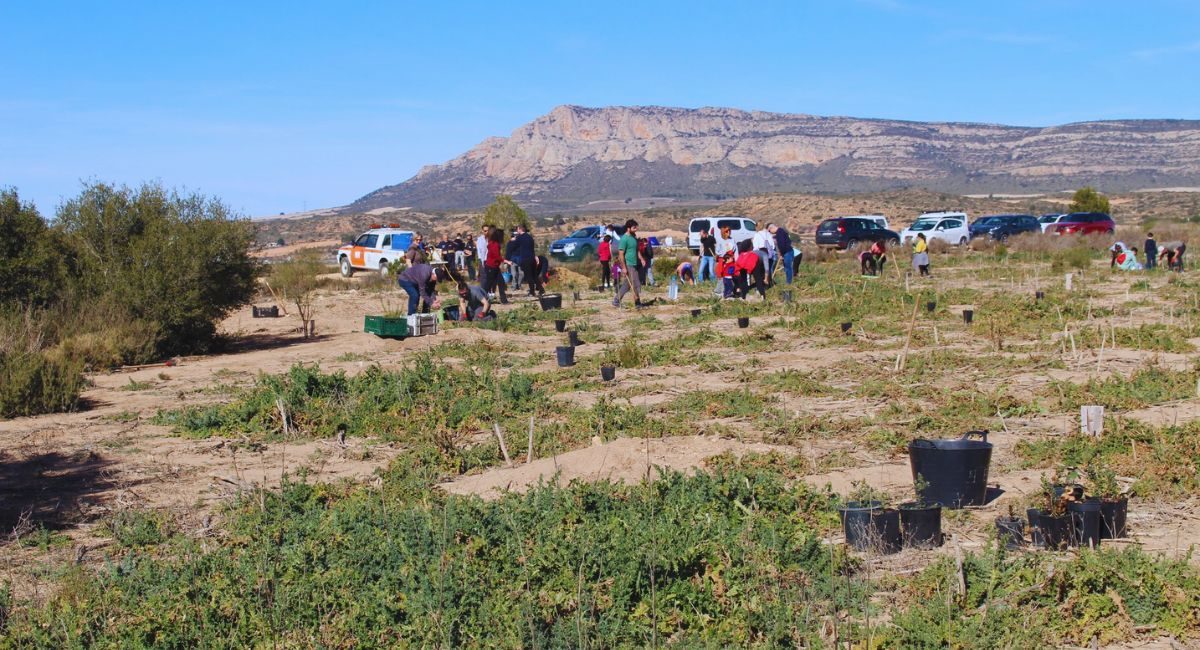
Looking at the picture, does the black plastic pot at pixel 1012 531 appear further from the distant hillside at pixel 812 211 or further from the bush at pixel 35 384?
the distant hillside at pixel 812 211

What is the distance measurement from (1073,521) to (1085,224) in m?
38.2

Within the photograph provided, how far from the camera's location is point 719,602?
5.49 m

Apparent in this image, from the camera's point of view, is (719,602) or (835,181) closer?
(719,602)

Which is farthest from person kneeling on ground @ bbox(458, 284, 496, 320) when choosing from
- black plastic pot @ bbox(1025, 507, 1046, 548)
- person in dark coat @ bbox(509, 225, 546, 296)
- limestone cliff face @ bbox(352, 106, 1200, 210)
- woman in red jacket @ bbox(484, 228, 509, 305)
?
limestone cliff face @ bbox(352, 106, 1200, 210)

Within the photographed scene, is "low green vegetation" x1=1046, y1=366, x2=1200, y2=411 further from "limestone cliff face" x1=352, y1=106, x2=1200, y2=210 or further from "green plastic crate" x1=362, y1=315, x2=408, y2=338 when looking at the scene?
"limestone cliff face" x1=352, y1=106, x2=1200, y2=210

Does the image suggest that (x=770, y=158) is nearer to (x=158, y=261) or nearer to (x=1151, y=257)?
(x=1151, y=257)

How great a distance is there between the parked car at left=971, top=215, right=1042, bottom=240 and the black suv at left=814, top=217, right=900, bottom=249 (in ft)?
14.2

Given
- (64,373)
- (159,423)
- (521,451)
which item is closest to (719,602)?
(521,451)

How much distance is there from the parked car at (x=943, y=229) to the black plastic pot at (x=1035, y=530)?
34127 millimetres

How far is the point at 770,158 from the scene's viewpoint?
15988 centimetres

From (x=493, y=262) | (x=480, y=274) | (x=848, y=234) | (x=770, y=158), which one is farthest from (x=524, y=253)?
(x=770, y=158)

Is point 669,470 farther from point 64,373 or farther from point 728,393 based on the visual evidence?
point 64,373

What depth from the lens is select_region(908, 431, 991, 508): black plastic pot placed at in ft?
22.8

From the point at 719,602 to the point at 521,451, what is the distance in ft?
12.8
